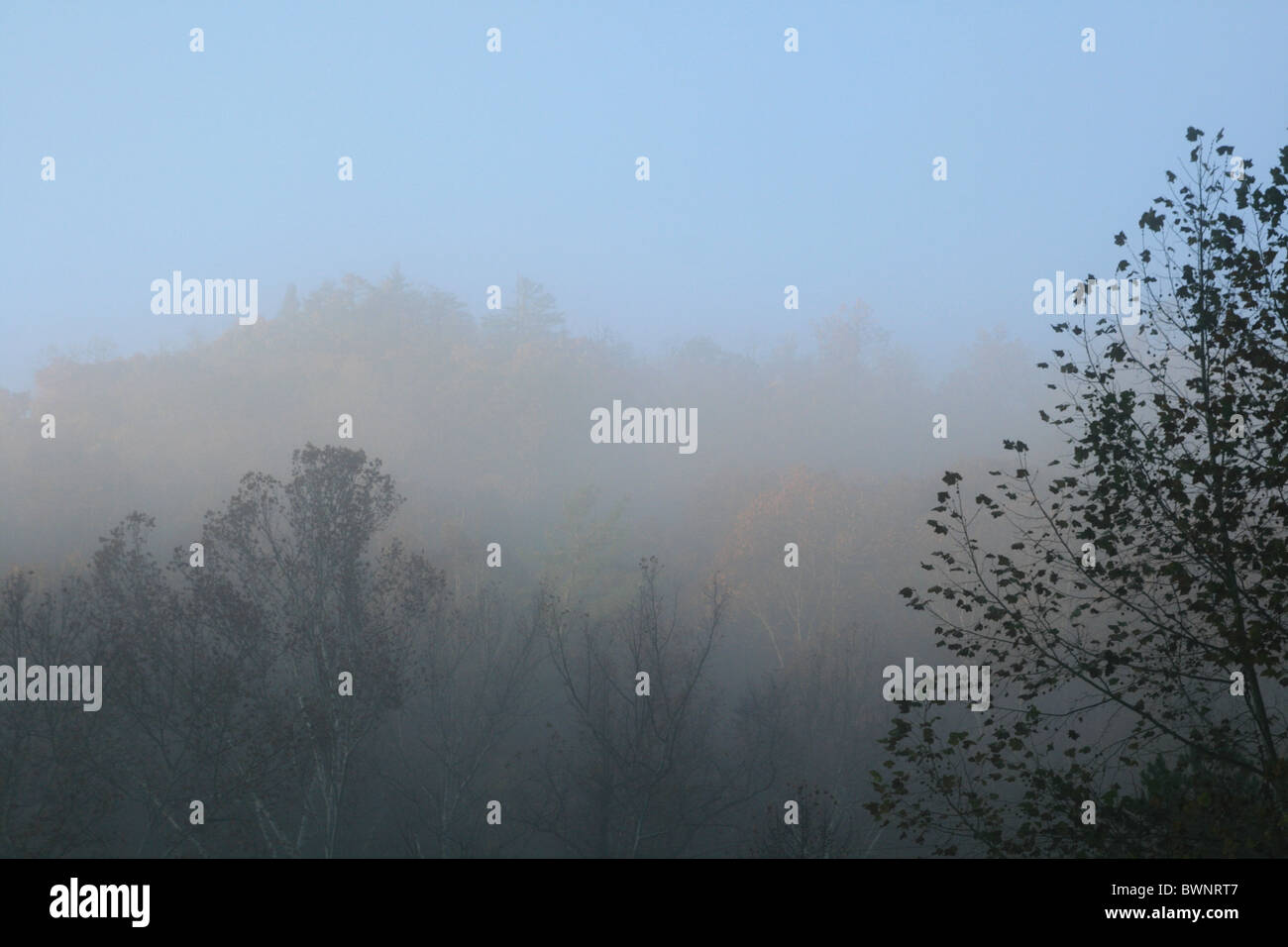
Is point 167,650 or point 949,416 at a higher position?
point 949,416

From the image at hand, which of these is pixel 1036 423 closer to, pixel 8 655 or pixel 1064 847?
pixel 8 655

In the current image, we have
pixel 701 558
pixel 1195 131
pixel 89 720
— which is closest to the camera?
pixel 1195 131

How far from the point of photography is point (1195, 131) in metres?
12.5

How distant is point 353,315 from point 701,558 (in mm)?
57120

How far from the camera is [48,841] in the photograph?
29328 millimetres

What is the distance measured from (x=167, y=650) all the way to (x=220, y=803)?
222 inches

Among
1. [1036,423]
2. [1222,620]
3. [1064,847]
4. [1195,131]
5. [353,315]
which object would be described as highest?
[353,315]

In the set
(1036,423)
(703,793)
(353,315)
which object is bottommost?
(703,793)

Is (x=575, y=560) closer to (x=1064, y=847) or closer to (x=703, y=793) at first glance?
(x=703, y=793)

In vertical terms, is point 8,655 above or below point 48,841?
above

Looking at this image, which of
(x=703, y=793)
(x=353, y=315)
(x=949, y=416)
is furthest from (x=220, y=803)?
(x=949, y=416)
